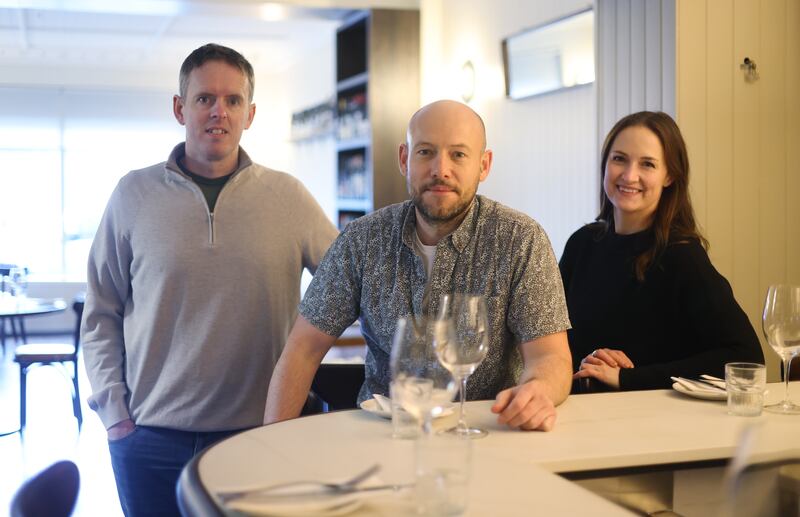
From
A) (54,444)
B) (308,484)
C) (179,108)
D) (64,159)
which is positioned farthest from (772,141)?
(64,159)

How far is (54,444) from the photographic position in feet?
19.4

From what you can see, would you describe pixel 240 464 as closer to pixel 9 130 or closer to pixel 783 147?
pixel 783 147

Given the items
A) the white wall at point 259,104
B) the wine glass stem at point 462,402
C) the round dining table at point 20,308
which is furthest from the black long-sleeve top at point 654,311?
the white wall at point 259,104

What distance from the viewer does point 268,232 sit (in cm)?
264

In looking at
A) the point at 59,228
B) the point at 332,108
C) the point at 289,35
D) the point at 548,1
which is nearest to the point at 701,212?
the point at 548,1

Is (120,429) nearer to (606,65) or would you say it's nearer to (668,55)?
(668,55)

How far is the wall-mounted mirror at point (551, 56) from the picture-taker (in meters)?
4.90

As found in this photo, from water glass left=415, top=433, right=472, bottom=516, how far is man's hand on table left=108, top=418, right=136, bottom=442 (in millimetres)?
1556

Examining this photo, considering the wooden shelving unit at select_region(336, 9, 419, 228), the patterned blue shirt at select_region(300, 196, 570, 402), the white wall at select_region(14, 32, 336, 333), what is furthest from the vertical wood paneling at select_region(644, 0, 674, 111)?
the white wall at select_region(14, 32, 336, 333)

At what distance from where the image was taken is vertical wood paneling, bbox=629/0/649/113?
385 centimetres

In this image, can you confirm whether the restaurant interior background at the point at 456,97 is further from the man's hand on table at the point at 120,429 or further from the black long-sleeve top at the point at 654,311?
the man's hand on table at the point at 120,429

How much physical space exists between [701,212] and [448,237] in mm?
1747

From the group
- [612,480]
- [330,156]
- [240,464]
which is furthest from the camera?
[330,156]

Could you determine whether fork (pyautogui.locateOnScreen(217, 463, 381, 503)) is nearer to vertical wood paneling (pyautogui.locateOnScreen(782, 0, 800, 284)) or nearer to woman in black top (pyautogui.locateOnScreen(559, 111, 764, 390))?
woman in black top (pyautogui.locateOnScreen(559, 111, 764, 390))
